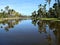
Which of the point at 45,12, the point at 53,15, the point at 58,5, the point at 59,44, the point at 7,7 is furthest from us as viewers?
Result: the point at 7,7

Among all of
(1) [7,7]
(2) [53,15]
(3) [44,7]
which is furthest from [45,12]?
(1) [7,7]

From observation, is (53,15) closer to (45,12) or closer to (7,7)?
(45,12)

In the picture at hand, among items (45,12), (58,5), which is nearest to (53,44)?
(58,5)

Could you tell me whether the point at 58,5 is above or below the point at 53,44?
above

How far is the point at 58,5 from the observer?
7412cm

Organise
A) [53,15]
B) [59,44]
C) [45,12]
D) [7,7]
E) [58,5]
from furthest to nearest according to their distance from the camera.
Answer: [7,7], [45,12], [53,15], [58,5], [59,44]

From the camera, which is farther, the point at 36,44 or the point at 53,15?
the point at 53,15

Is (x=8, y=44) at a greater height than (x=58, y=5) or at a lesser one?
lesser

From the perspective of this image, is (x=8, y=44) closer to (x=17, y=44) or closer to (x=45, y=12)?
(x=17, y=44)

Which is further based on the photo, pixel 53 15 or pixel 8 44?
pixel 53 15

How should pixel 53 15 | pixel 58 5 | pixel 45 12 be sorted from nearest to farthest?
pixel 58 5
pixel 53 15
pixel 45 12

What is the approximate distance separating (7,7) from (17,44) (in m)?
128

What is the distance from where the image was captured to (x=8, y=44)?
48.6ft

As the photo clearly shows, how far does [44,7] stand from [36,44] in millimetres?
89199
